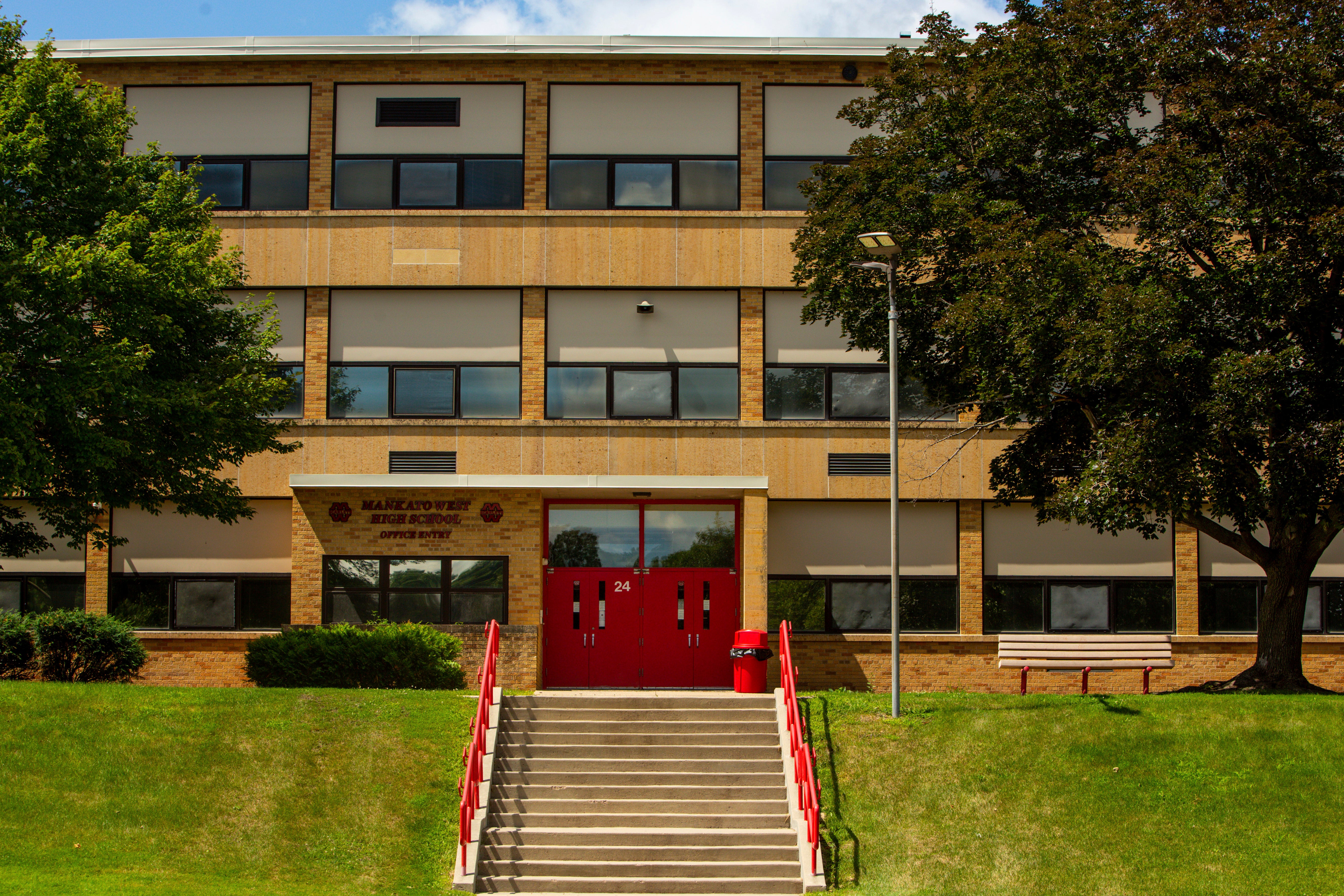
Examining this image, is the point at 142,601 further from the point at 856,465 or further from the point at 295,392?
the point at 856,465

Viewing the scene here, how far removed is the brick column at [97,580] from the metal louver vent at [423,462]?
220 inches

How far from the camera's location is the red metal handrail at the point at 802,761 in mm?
13305

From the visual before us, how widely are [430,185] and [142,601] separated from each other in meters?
9.58

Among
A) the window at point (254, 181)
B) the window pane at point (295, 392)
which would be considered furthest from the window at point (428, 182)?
the window pane at point (295, 392)

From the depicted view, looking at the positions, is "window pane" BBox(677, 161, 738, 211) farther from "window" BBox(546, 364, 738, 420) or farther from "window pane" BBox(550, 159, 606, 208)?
"window" BBox(546, 364, 738, 420)

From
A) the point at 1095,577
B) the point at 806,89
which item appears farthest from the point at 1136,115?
the point at 1095,577

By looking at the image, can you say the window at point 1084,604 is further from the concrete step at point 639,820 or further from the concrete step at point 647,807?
the concrete step at point 639,820

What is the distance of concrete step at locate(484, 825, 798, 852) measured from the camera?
13836 mm

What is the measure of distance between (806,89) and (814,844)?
1514cm

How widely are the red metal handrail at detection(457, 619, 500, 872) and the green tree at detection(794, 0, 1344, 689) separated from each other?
25.0ft

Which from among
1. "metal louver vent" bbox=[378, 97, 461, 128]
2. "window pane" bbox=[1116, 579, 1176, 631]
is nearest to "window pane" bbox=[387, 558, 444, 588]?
"metal louver vent" bbox=[378, 97, 461, 128]

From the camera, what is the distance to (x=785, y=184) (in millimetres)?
22859

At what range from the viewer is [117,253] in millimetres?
15508

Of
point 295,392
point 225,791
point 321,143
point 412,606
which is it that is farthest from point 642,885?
point 321,143
